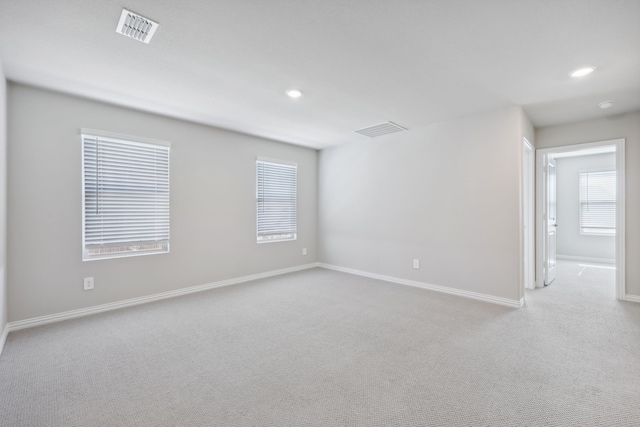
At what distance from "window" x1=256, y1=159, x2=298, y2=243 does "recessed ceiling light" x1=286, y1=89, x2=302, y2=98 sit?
6.34 ft

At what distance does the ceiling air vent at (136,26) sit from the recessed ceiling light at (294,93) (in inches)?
52.5

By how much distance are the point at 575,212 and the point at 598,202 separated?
0.44m

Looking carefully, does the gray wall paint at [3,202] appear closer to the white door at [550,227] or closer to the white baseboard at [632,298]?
the white door at [550,227]

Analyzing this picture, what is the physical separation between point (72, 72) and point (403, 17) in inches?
114

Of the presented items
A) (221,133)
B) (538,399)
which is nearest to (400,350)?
Result: (538,399)

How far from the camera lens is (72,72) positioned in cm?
261

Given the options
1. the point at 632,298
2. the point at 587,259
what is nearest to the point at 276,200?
the point at 632,298

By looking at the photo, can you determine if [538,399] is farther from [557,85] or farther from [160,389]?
[557,85]

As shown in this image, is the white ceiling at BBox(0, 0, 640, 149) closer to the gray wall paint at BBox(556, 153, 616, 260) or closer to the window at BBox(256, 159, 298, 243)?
the window at BBox(256, 159, 298, 243)

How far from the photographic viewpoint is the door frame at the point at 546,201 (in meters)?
3.78

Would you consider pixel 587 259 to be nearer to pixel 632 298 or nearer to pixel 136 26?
pixel 632 298

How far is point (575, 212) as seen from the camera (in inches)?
257

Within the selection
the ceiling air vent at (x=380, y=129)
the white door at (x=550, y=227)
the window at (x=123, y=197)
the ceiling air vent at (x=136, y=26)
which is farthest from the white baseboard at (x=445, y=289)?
the ceiling air vent at (x=136, y=26)

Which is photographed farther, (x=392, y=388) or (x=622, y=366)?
(x=622, y=366)
